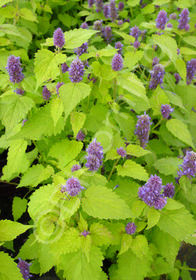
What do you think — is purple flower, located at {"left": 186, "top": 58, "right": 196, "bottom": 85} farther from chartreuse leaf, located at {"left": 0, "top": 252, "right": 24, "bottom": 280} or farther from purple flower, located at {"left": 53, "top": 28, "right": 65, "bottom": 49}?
chartreuse leaf, located at {"left": 0, "top": 252, "right": 24, "bottom": 280}

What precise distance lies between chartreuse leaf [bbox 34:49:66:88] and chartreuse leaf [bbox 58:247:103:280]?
715 mm

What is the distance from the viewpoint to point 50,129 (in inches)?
45.9

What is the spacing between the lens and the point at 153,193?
98 cm

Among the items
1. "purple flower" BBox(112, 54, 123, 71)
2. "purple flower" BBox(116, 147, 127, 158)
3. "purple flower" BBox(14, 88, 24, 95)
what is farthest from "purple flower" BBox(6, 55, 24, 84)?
"purple flower" BBox(116, 147, 127, 158)

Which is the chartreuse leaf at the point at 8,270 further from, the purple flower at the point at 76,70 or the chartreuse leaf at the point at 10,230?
the purple flower at the point at 76,70

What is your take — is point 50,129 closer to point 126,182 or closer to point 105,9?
point 126,182

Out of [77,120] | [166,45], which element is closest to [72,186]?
[77,120]

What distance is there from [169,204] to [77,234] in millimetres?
431

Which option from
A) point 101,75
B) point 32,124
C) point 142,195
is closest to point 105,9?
point 101,75

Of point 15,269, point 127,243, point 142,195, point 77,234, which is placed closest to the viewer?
point 15,269

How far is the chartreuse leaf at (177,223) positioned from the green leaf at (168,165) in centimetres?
29

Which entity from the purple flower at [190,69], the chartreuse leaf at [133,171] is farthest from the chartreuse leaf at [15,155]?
the purple flower at [190,69]

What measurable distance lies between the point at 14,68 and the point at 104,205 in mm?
756

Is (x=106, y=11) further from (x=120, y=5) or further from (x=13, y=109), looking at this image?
(x=13, y=109)
